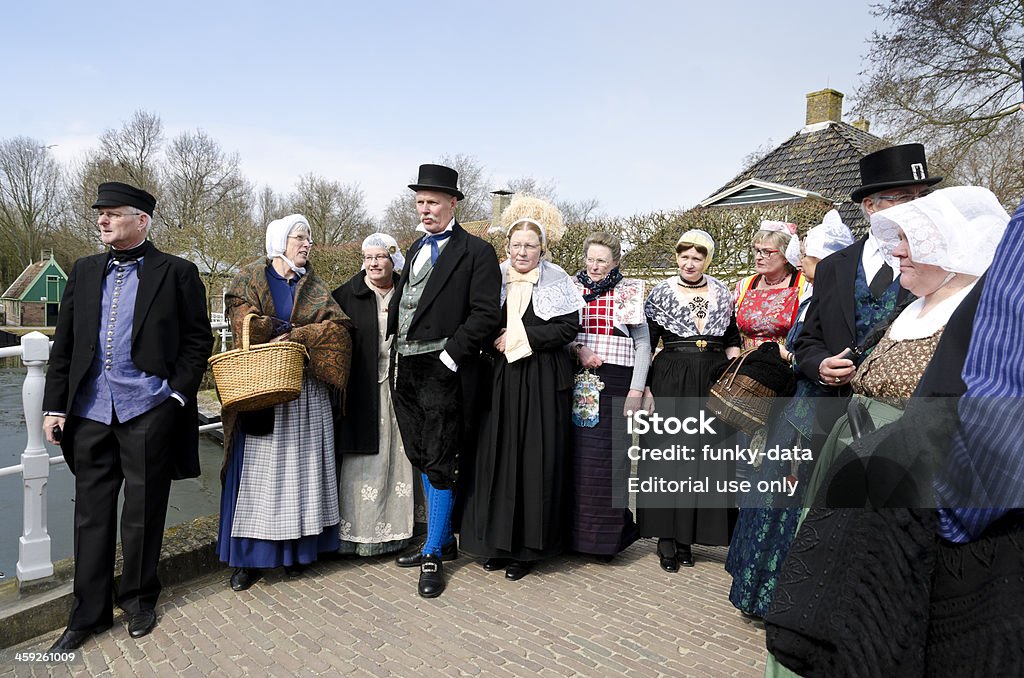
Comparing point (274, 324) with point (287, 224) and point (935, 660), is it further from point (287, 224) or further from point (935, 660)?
point (935, 660)

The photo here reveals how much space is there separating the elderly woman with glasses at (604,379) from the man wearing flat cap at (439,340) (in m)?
0.61

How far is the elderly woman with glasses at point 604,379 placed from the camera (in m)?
3.87

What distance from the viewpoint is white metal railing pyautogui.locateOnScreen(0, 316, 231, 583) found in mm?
3133

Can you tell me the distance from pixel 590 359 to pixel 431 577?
1466 mm

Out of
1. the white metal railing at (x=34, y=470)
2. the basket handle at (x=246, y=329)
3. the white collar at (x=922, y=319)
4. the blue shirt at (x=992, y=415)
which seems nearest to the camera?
the blue shirt at (x=992, y=415)

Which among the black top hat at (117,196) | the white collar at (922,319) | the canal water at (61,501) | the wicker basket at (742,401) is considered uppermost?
the black top hat at (117,196)

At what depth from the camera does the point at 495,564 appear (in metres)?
3.89

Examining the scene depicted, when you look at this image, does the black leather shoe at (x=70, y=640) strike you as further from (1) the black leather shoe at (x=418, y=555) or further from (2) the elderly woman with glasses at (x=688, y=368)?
(2) the elderly woman with glasses at (x=688, y=368)

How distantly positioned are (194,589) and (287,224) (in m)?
1.97

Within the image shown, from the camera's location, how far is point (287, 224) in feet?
11.9

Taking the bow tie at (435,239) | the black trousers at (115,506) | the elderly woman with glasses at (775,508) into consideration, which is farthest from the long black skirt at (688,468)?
the black trousers at (115,506)

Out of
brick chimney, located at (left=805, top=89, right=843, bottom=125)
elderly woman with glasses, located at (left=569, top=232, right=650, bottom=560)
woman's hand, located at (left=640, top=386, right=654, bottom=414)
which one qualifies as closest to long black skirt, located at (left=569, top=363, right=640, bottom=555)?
elderly woman with glasses, located at (left=569, top=232, right=650, bottom=560)

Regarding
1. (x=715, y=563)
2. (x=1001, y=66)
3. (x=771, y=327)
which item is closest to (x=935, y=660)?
(x=771, y=327)

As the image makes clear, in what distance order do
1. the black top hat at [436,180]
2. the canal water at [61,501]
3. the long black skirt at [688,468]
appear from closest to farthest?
the black top hat at [436,180] < the long black skirt at [688,468] < the canal water at [61,501]
